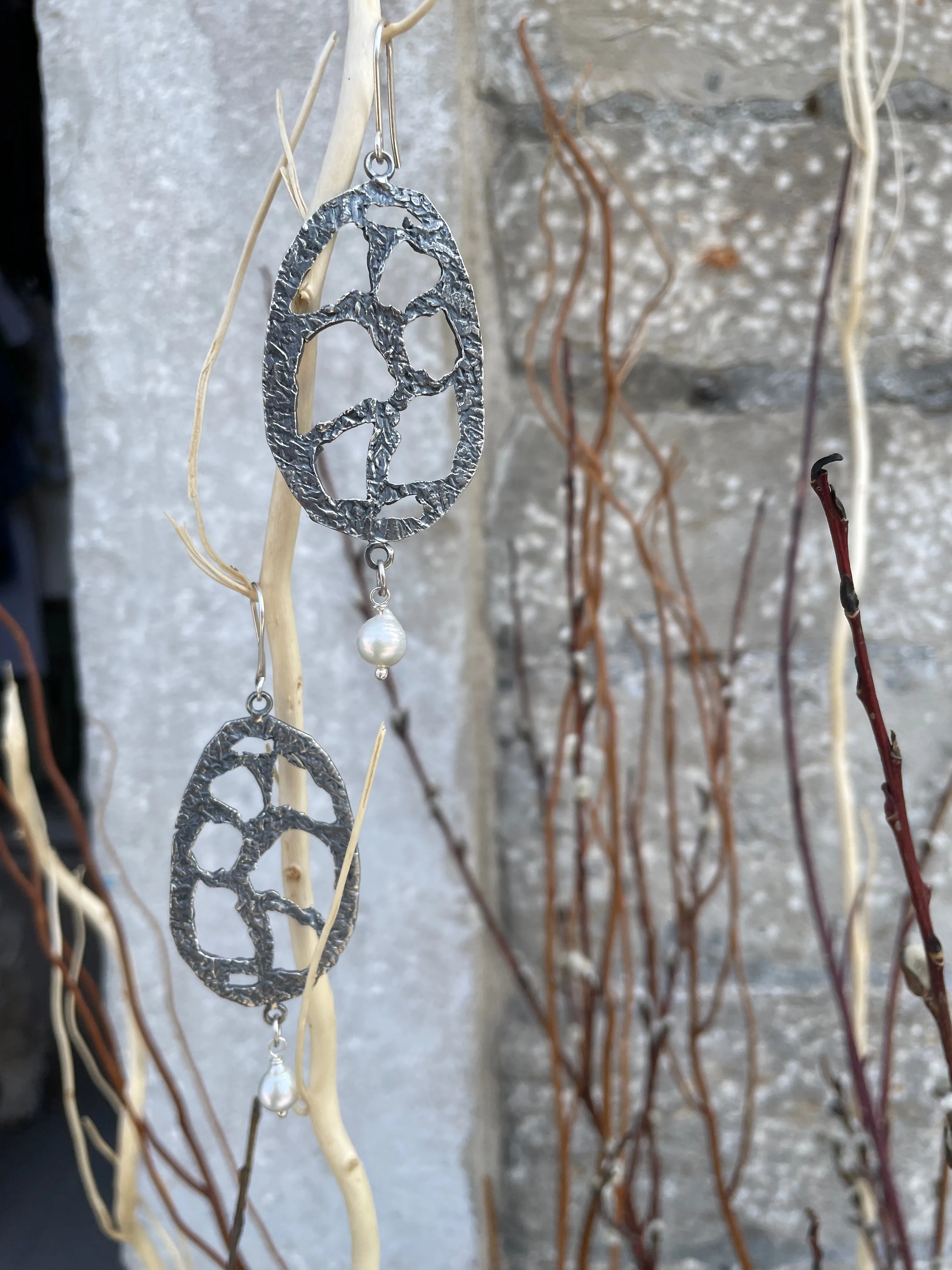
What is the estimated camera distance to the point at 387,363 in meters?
0.37

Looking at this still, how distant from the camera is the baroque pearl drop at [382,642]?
371 mm

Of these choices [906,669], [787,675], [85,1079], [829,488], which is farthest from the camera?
[85,1079]

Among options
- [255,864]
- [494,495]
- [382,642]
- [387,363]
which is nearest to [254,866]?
[255,864]

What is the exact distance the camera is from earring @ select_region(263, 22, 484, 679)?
35cm

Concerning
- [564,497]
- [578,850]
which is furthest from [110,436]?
[578,850]

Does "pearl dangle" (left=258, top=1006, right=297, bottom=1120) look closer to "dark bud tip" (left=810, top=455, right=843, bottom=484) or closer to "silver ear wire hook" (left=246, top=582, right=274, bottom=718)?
"silver ear wire hook" (left=246, top=582, right=274, bottom=718)

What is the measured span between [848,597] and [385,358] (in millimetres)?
192

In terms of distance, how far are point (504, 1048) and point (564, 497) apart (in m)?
0.46

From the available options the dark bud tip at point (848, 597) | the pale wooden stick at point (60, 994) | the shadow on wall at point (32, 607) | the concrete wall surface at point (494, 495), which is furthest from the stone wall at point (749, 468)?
the shadow on wall at point (32, 607)

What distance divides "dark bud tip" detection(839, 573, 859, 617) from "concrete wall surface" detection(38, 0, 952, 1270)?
1.34 feet

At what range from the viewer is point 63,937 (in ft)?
3.71

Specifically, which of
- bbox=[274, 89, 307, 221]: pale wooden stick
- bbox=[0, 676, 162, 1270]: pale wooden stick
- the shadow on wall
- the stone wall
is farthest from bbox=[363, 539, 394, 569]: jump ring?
the shadow on wall

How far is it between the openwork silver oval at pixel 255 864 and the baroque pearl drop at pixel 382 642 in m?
0.04

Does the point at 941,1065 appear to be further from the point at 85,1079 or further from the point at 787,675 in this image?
the point at 85,1079
